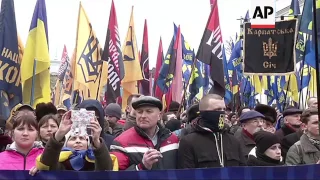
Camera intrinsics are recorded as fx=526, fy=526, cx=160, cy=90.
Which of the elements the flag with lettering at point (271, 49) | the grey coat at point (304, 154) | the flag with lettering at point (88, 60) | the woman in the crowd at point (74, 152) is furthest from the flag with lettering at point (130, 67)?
the woman in the crowd at point (74, 152)

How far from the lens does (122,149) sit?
4426mm

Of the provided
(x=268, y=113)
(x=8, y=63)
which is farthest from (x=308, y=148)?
(x=8, y=63)

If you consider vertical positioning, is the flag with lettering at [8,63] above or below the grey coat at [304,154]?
above

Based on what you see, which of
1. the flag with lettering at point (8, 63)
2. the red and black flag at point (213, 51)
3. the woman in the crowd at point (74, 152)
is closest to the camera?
the woman in the crowd at point (74, 152)

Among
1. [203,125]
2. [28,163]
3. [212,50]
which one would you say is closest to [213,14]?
[212,50]

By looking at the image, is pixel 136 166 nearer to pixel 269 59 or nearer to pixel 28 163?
pixel 28 163

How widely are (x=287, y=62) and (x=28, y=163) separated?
6.05 meters

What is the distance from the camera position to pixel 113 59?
12.5 meters

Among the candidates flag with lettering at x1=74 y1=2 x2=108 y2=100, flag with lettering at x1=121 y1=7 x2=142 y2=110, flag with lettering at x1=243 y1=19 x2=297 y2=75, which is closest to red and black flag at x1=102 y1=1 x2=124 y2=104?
flag with lettering at x1=74 y1=2 x2=108 y2=100

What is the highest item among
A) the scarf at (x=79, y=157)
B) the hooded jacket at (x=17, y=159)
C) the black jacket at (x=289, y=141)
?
the scarf at (x=79, y=157)

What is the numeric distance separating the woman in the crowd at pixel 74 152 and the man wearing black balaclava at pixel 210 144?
74 centimetres

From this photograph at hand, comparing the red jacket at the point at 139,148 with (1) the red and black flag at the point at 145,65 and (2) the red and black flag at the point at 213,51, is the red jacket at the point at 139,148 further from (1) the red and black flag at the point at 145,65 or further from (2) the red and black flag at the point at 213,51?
(1) the red and black flag at the point at 145,65

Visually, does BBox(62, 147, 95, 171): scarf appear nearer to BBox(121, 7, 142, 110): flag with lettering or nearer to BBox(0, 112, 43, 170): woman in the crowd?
BBox(0, 112, 43, 170): woman in the crowd

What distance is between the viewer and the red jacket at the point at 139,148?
14.4 feet
